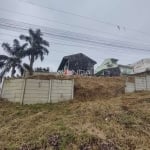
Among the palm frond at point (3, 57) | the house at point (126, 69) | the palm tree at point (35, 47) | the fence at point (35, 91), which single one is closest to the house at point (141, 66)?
the house at point (126, 69)

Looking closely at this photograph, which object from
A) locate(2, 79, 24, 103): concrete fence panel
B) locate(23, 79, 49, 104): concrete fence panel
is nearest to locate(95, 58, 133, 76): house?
locate(23, 79, 49, 104): concrete fence panel

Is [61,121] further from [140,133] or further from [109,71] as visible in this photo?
[109,71]

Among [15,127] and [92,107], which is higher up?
[92,107]

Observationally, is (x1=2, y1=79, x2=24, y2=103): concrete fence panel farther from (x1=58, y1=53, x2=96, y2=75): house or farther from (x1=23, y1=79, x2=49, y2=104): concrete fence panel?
(x1=58, y1=53, x2=96, y2=75): house

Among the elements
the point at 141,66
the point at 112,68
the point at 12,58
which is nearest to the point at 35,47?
the point at 12,58

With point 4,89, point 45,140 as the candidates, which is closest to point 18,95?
point 4,89

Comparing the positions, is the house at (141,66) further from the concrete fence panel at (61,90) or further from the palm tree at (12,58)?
the concrete fence panel at (61,90)

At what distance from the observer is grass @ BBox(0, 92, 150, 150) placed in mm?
5762

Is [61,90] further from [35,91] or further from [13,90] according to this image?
[13,90]

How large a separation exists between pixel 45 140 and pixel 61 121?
4.81 feet

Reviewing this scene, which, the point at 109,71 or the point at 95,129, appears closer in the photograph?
the point at 95,129

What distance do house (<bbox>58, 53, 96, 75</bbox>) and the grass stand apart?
55.4 ft

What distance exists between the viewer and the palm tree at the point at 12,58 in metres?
22.5

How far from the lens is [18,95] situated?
1059cm
